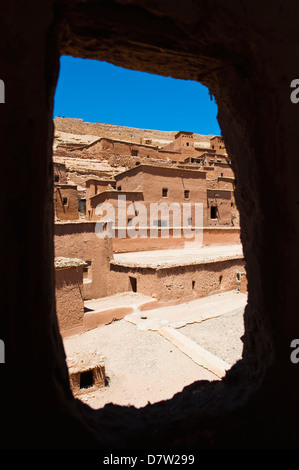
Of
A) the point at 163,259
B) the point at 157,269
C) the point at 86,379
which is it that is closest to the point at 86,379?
the point at 86,379

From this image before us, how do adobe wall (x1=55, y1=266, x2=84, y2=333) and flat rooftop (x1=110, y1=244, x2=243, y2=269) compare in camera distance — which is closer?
adobe wall (x1=55, y1=266, x2=84, y2=333)

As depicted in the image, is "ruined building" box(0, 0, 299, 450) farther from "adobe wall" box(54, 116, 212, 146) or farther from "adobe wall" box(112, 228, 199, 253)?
"adobe wall" box(54, 116, 212, 146)

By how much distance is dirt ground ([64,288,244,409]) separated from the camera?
6512mm

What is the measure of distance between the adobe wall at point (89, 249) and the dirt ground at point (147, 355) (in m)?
4.13

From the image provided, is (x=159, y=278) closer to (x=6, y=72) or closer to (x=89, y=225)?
(x=89, y=225)

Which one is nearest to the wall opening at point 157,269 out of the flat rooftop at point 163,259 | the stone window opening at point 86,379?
the flat rooftop at point 163,259

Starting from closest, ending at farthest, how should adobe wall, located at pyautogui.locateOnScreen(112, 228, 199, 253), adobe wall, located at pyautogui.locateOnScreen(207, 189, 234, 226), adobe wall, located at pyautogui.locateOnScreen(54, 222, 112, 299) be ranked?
adobe wall, located at pyautogui.locateOnScreen(54, 222, 112, 299) → adobe wall, located at pyautogui.locateOnScreen(112, 228, 199, 253) → adobe wall, located at pyautogui.locateOnScreen(207, 189, 234, 226)

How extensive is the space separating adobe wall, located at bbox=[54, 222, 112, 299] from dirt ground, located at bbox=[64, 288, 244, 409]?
13.5 feet

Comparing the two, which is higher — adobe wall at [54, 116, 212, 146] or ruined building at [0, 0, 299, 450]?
adobe wall at [54, 116, 212, 146]

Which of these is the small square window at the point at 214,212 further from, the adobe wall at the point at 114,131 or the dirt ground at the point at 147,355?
the adobe wall at the point at 114,131

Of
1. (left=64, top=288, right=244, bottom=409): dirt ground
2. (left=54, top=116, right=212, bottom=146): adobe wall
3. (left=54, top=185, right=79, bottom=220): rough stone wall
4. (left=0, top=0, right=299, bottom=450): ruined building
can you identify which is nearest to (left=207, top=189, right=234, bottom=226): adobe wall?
(left=54, top=185, right=79, bottom=220): rough stone wall

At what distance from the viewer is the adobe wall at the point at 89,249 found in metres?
13.2

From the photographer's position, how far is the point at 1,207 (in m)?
1.64

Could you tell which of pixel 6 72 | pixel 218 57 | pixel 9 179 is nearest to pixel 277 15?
pixel 218 57
